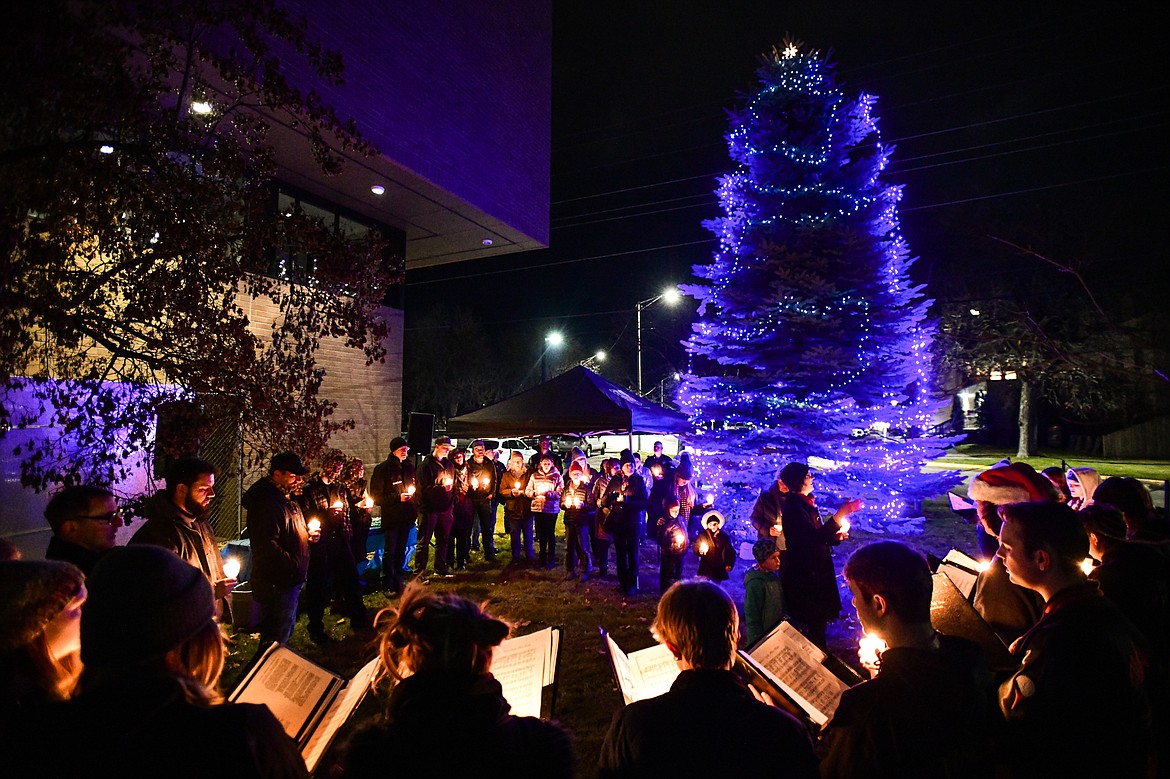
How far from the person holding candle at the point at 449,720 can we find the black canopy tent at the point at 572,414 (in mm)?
9304

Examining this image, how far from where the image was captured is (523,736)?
1.82 meters

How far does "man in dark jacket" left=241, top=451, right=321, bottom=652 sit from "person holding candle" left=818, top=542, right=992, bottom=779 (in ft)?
16.2

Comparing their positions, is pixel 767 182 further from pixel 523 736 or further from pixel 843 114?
pixel 523 736

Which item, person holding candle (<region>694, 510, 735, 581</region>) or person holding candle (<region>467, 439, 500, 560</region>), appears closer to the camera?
person holding candle (<region>694, 510, 735, 581</region>)

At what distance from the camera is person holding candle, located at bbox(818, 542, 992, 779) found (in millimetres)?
2051

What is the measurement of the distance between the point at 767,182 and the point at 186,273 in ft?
30.9

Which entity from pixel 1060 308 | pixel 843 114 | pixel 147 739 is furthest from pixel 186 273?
Answer: pixel 1060 308

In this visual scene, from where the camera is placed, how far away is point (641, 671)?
2.73 m

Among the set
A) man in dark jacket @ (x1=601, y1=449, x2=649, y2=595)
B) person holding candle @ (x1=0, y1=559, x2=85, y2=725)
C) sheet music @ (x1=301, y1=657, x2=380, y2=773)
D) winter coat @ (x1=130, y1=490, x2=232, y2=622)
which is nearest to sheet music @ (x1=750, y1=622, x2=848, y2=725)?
sheet music @ (x1=301, y1=657, x2=380, y2=773)

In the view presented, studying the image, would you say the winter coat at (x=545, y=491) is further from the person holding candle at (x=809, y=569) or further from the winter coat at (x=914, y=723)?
the winter coat at (x=914, y=723)

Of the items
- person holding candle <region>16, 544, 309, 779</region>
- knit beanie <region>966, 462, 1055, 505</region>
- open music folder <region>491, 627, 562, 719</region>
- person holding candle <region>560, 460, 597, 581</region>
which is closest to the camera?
person holding candle <region>16, 544, 309, 779</region>

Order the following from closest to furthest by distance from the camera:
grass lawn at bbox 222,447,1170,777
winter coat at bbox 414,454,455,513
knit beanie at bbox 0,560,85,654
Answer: knit beanie at bbox 0,560,85,654
grass lawn at bbox 222,447,1170,777
winter coat at bbox 414,454,455,513

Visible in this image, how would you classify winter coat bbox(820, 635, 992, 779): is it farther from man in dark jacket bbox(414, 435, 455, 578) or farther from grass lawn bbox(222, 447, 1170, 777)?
man in dark jacket bbox(414, 435, 455, 578)

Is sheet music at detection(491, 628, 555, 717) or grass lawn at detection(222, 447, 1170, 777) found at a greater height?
sheet music at detection(491, 628, 555, 717)
